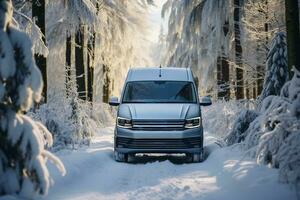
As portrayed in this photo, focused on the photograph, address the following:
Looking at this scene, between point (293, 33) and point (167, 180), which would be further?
point (293, 33)

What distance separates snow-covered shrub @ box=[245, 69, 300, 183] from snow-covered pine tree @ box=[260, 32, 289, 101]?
405 centimetres

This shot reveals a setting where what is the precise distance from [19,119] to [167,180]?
14.2 feet

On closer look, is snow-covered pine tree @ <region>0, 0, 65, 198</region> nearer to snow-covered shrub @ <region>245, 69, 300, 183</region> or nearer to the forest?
the forest

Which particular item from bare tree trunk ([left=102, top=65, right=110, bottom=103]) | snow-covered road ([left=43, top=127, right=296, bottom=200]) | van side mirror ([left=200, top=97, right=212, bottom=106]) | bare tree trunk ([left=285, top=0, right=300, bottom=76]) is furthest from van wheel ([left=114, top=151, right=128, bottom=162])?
bare tree trunk ([left=102, top=65, right=110, bottom=103])

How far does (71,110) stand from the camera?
15.6m

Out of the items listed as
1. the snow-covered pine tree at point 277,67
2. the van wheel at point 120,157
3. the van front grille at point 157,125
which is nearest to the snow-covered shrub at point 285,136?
the van front grille at point 157,125

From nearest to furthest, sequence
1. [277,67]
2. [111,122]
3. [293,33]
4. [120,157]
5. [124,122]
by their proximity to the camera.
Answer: [293,33] < [124,122] < [120,157] < [277,67] < [111,122]

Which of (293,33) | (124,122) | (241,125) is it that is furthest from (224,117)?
(293,33)

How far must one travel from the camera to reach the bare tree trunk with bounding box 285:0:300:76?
1052cm

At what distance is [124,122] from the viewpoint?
12289 mm

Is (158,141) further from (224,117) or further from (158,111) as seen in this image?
(224,117)

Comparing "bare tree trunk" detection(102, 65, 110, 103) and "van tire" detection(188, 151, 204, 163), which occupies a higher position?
"bare tree trunk" detection(102, 65, 110, 103)

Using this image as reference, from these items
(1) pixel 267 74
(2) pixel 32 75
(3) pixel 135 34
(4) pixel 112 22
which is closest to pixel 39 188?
(2) pixel 32 75

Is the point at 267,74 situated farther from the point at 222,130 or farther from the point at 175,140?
the point at 222,130
